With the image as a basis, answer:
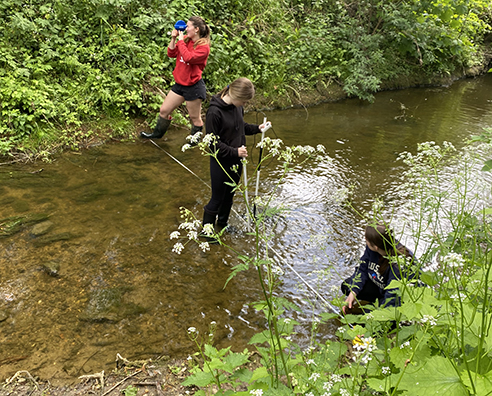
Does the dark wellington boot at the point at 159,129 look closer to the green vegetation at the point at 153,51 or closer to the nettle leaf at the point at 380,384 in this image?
the green vegetation at the point at 153,51

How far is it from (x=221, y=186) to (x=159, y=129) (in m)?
2.83

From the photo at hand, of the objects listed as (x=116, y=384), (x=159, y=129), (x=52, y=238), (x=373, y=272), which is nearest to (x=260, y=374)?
(x=116, y=384)

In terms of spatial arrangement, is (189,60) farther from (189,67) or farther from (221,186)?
(221,186)

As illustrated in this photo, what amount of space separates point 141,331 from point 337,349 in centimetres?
189

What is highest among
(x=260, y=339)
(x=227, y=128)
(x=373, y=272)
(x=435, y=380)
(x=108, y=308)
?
(x=227, y=128)

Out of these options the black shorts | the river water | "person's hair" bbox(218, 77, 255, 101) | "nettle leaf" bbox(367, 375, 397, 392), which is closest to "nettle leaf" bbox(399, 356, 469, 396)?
"nettle leaf" bbox(367, 375, 397, 392)

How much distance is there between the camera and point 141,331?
10.8 ft

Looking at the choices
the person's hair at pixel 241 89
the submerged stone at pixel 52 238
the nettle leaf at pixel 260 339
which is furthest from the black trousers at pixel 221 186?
the nettle leaf at pixel 260 339

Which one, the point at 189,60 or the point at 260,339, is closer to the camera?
the point at 260,339

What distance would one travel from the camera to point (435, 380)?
1319 mm

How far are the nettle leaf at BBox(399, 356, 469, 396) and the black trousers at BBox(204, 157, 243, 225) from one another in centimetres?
279

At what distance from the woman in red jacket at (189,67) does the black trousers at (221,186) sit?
1766 millimetres

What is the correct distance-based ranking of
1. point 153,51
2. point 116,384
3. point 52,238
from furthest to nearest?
point 153,51
point 52,238
point 116,384

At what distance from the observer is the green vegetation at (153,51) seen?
6402mm
